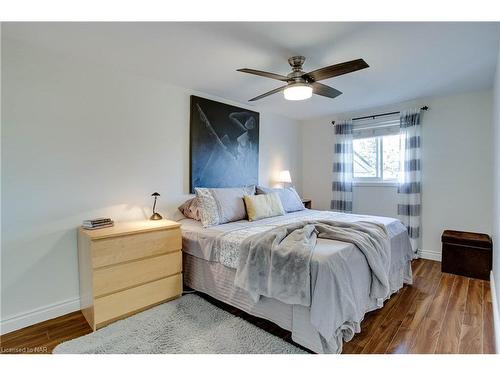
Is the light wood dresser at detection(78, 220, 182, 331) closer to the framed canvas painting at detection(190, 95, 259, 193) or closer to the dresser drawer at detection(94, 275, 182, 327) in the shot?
the dresser drawer at detection(94, 275, 182, 327)

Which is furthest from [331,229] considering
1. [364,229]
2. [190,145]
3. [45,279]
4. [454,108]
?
[454,108]

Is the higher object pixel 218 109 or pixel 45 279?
pixel 218 109

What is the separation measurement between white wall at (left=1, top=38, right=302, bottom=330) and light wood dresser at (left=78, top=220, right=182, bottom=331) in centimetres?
24

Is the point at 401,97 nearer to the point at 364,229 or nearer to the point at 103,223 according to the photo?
the point at 364,229

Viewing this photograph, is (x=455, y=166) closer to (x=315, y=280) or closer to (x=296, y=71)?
(x=296, y=71)

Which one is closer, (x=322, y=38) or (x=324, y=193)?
(x=322, y=38)

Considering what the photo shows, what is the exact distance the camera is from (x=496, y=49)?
7.22 feet

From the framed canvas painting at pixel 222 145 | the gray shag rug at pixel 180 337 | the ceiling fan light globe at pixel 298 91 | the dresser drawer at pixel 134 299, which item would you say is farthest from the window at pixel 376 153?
the dresser drawer at pixel 134 299

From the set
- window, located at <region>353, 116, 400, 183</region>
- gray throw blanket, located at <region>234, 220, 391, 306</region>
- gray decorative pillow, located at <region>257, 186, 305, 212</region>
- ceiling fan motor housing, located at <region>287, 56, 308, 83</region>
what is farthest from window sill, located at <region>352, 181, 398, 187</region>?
ceiling fan motor housing, located at <region>287, 56, 308, 83</region>

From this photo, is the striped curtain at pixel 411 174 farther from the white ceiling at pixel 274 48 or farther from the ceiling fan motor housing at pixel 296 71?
the ceiling fan motor housing at pixel 296 71

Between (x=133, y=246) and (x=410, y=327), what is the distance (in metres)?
2.30

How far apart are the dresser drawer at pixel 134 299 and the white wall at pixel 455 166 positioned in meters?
3.33
